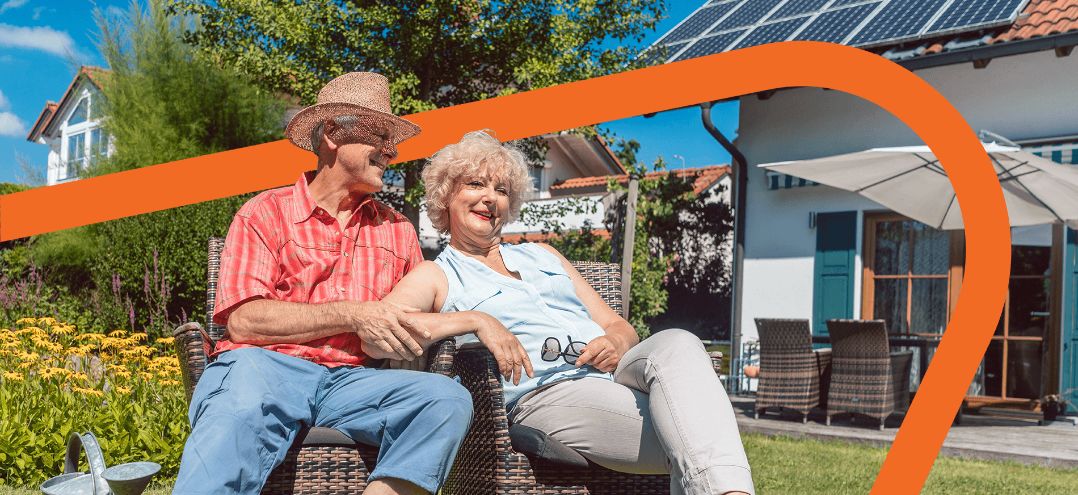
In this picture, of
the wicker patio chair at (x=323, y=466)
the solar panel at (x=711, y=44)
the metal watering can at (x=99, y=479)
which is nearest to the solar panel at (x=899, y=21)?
the solar panel at (x=711, y=44)

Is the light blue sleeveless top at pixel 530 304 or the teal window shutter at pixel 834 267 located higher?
the teal window shutter at pixel 834 267

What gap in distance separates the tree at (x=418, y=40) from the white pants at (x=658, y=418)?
696 cm

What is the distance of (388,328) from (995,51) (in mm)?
7110

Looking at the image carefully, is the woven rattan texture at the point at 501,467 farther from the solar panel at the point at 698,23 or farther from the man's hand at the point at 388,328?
the solar panel at the point at 698,23

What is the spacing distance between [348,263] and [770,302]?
7474 millimetres

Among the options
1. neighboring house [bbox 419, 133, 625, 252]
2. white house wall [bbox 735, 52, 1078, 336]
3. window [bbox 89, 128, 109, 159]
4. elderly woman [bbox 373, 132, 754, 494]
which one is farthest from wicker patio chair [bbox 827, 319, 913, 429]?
neighboring house [bbox 419, 133, 625, 252]

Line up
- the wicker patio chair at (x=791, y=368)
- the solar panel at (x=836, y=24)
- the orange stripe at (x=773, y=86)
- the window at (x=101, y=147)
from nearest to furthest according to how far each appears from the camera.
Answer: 1. the orange stripe at (x=773, y=86)
2. the wicker patio chair at (x=791, y=368)
3. the solar panel at (x=836, y=24)
4. the window at (x=101, y=147)

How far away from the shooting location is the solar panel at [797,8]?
34.2 feet

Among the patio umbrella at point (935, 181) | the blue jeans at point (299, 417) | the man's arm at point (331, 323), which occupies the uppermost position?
the patio umbrella at point (935, 181)

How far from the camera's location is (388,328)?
2393mm

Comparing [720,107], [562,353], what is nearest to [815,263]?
[720,107]

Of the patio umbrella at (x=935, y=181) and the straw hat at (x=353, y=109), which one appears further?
the patio umbrella at (x=935, y=181)

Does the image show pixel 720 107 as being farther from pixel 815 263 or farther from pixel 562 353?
pixel 562 353

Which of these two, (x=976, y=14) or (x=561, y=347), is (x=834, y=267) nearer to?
(x=976, y=14)
